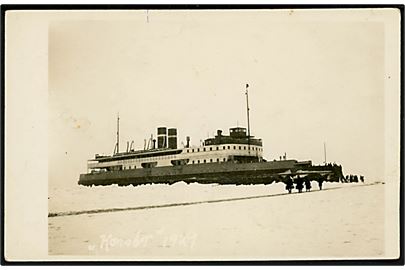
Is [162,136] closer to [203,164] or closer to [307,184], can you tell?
[203,164]

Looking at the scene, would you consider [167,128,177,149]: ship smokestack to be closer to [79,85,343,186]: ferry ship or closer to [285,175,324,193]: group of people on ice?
[79,85,343,186]: ferry ship

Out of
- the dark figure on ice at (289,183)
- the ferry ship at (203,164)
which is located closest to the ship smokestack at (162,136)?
the ferry ship at (203,164)

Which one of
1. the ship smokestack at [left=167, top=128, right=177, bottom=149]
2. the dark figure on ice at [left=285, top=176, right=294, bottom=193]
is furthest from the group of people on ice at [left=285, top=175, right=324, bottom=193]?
the ship smokestack at [left=167, top=128, right=177, bottom=149]

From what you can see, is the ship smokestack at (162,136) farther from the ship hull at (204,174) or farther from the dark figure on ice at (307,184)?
the dark figure on ice at (307,184)

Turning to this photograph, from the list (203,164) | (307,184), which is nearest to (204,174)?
(203,164)
